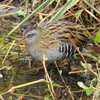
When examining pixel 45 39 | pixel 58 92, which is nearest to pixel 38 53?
pixel 45 39

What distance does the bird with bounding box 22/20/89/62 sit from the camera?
396 cm

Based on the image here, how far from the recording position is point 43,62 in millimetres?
3871

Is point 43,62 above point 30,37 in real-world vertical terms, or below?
below

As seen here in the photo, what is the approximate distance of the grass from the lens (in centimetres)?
383

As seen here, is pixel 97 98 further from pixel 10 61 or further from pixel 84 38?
pixel 10 61

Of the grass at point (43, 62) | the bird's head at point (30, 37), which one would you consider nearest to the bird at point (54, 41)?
the bird's head at point (30, 37)

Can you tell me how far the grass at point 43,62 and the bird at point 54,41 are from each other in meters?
0.11

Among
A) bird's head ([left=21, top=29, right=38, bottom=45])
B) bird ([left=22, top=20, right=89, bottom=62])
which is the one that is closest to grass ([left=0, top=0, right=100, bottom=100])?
bird ([left=22, top=20, right=89, bottom=62])

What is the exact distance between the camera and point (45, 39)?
406 cm

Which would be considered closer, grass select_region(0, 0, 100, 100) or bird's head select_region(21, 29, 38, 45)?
grass select_region(0, 0, 100, 100)

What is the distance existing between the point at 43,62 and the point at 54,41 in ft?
0.73

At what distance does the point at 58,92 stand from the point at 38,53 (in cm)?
39

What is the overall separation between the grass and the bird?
11cm

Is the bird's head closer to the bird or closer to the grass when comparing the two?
the bird
